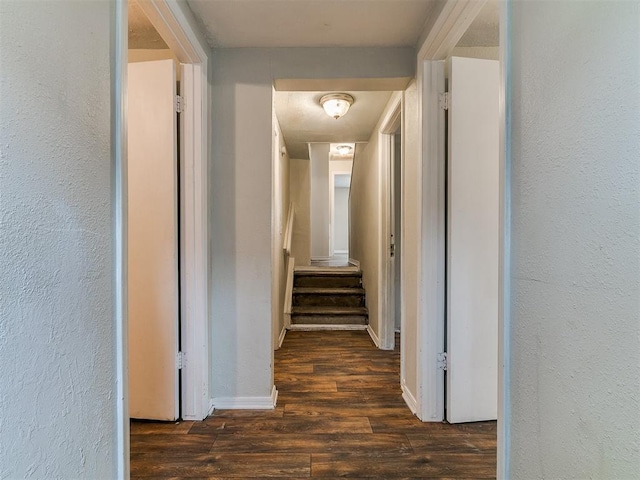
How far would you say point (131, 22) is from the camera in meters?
1.69

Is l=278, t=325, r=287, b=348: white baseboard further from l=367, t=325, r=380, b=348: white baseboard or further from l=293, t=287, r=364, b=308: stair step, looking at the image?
l=367, t=325, r=380, b=348: white baseboard

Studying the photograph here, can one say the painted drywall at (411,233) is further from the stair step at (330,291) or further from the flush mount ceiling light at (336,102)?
the stair step at (330,291)

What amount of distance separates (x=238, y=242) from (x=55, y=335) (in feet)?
4.08

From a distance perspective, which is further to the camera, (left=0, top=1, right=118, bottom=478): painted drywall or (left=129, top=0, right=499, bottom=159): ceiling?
(left=129, top=0, right=499, bottom=159): ceiling

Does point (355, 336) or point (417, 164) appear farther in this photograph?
point (355, 336)

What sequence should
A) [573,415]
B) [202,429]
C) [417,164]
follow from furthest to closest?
1. [417,164]
2. [202,429]
3. [573,415]

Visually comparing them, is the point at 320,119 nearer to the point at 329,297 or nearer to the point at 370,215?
the point at 370,215

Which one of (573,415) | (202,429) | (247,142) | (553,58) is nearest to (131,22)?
(247,142)

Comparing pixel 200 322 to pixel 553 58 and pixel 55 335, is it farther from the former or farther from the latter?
pixel 553 58

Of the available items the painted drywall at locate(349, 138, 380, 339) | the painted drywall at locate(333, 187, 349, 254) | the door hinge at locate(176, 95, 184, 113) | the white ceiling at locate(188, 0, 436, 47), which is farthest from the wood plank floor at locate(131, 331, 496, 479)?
the painted drywall at locate(333, 187, 349, 254)

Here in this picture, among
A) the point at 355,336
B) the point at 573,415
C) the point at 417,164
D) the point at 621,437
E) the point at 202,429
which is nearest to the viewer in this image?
the point at 621,437

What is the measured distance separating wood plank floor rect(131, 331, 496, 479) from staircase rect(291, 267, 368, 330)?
158 cm

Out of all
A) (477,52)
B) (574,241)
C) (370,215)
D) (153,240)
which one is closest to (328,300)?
(370,215)

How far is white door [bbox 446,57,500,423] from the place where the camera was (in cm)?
179
